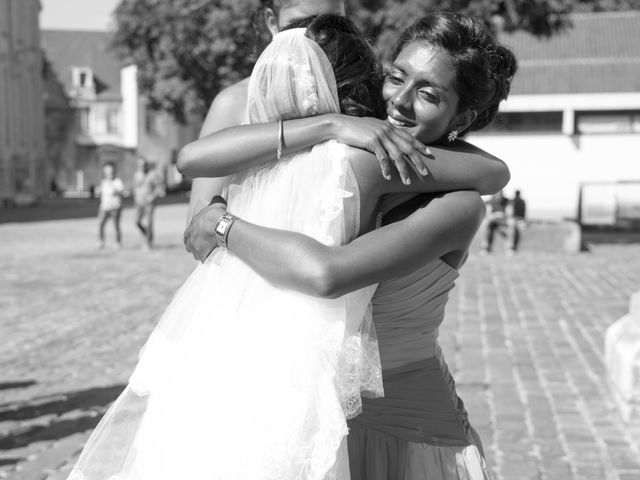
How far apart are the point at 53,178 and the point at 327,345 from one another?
226ft

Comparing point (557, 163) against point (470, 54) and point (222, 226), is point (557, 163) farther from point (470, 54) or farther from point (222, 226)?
point (222, 226)

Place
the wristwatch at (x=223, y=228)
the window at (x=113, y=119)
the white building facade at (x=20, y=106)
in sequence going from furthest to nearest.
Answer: the window at (x=113, y=119) → the white building facade at (x=20, y=106) → the wristwatch at (x=223, y=228)

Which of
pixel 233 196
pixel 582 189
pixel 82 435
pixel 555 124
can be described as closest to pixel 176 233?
pixel 582 189

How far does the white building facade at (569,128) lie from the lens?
103 ft

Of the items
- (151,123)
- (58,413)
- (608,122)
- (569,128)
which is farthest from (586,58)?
(151,123)

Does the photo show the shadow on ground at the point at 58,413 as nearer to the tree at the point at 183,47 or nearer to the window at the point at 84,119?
the tree at the point at 183,47

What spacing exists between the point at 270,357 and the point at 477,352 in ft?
21.0

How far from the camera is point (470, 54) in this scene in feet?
7.57

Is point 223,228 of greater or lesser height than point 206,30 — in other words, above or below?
below

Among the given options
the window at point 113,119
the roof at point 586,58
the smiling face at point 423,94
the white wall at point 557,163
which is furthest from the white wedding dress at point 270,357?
the window at point 113,119

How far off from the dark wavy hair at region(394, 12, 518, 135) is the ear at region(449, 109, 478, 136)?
13 mm

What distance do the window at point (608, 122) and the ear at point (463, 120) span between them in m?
30.6

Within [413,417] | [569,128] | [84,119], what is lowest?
[413,417]

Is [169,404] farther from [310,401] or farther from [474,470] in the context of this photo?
[474,470]
